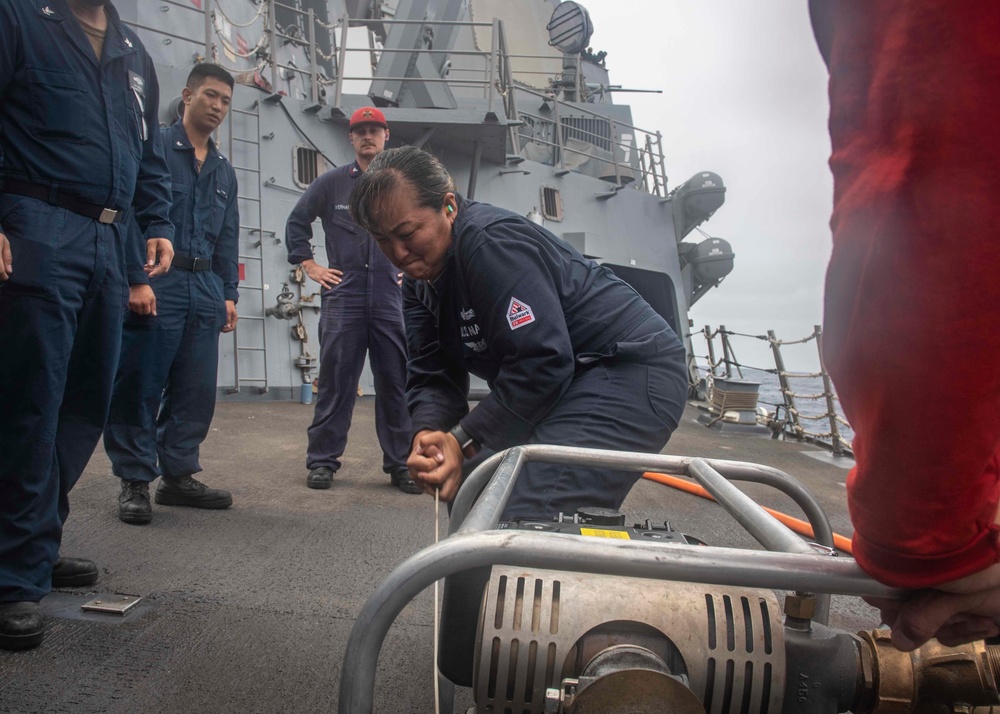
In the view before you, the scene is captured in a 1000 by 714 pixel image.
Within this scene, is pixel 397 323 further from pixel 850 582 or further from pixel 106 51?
pixel 850 582

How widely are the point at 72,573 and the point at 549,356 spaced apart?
165 cm

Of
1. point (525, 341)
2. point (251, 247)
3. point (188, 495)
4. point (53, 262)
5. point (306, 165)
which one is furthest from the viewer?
point (306, 165)

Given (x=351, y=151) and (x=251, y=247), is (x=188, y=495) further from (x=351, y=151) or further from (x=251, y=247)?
(x=351, y=151)

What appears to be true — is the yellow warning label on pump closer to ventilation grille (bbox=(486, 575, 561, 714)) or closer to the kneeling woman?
ventilation grille (bbox=(486, 575, 561, 714))

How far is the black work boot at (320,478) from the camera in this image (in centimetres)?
348

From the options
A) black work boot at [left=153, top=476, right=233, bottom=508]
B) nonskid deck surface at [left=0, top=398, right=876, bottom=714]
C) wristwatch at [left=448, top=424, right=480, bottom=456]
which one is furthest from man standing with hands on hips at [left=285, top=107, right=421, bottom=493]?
wristwatch at [left=448, top=424, right=480, bottom=456]

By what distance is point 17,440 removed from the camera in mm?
1786

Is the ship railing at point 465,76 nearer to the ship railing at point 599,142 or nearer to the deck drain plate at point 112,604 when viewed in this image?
the ship railing at point 599,142

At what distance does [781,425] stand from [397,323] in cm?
575

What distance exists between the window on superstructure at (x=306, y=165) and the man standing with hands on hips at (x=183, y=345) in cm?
487

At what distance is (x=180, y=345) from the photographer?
2963 millimetres

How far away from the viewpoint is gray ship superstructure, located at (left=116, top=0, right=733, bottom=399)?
7316 millimetres

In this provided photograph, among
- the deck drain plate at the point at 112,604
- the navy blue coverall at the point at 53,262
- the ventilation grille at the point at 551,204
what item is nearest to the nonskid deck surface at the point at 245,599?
the deck drain plate at the point at 112,604

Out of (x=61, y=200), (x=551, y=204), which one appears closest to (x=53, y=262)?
(x=61, y=200)
